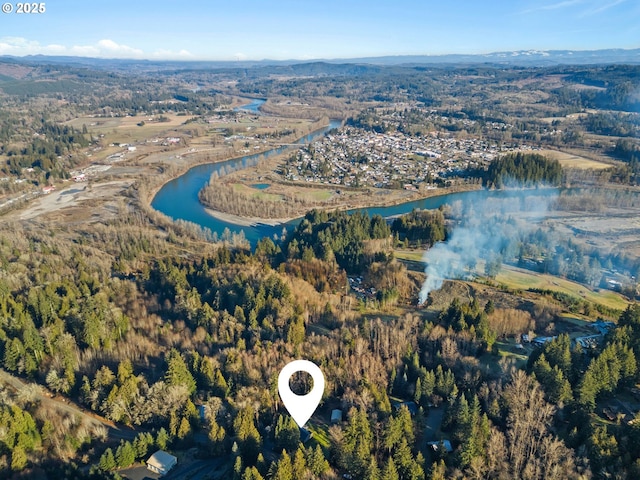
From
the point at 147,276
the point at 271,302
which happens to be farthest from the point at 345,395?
the point at 147,276

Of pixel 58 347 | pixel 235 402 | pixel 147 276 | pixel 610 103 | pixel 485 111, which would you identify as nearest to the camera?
pixel 235 402

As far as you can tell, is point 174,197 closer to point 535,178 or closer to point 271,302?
point 271,302

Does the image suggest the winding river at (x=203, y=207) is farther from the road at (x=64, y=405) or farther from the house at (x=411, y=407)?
the house at (x=411, y=407)

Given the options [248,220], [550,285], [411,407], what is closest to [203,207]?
[248,220]

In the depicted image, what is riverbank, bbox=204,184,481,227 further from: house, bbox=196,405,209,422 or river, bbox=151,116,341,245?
house, bbox=196,405,209,422

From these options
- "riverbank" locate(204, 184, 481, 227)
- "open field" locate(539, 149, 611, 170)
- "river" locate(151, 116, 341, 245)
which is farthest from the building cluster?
"river" locate(151, 116, 341, 245)

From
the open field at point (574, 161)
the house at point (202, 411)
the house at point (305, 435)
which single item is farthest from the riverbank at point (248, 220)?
the open field at point (574, 161)
